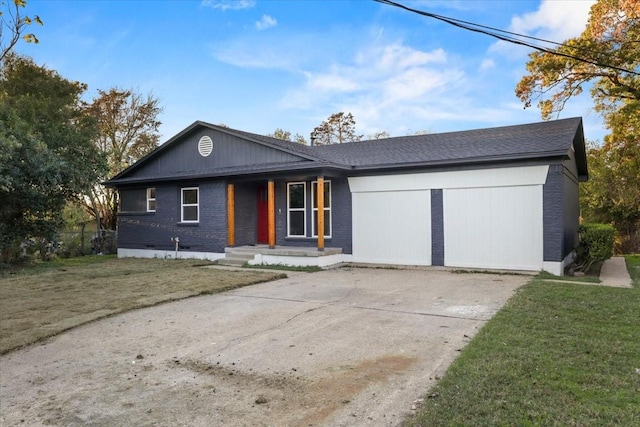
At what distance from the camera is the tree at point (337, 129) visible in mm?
37438

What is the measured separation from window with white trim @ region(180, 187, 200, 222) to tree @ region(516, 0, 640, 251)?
12.0 meters

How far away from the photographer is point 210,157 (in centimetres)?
1486

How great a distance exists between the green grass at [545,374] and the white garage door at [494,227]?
176 inches

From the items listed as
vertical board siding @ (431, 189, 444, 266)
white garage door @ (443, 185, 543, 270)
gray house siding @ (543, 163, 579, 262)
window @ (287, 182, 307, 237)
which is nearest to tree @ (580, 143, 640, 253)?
gray house siding @ (543, 163, 579, 262)

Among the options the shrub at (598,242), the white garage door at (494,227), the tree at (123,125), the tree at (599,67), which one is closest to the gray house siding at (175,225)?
the tree at (123,125)

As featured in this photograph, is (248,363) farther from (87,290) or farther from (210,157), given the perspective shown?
(210,157)

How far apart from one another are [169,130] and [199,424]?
25485 mm

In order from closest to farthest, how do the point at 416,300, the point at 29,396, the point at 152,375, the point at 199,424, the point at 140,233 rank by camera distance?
the point at 199,424
the point at 29,396
the point at 152,375
the point at 416,300
the point at 140,233

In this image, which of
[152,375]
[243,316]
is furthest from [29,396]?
[243,316]

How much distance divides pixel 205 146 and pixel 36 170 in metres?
5.09

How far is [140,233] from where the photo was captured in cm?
1653

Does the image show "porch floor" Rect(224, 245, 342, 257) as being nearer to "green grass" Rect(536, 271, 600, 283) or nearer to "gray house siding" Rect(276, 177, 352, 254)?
"gray house siding" Rect(276, 177, 352, 254)

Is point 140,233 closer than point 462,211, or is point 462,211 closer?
point 462,211

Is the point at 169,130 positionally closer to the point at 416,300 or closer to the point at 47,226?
the point at 47,226
